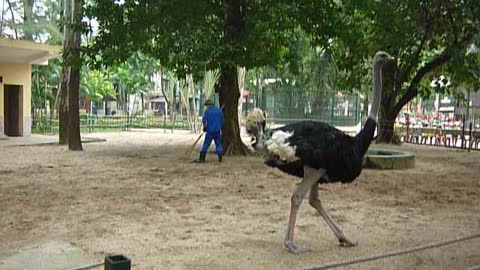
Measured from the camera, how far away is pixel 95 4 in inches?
630

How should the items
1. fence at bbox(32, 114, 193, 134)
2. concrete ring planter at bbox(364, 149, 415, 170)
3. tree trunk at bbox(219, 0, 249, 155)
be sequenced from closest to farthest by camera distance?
concrete ring planter at bbox(364, 149, 415, 170) → tree trunk at bbox(219, 0, 249, 155) → fence at bbox(32, 114, 193, 134)

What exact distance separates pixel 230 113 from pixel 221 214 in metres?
9.03

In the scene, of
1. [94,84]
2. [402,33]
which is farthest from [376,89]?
[94,84]

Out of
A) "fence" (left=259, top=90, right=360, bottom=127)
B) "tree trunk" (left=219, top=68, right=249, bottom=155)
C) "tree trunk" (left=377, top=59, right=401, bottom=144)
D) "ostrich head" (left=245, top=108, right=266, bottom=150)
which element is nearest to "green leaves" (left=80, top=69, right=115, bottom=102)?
"fence" (left=259, top=90, right=360, bottom=127)

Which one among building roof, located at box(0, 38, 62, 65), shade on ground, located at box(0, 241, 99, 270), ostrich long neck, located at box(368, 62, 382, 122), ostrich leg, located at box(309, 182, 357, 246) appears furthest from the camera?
building roof, located at box(0, 38, 62, 65)

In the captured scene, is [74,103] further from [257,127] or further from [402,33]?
[257,127]

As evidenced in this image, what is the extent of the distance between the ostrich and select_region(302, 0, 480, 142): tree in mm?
9289

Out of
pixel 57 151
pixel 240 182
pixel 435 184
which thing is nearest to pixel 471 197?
pixel 435 184

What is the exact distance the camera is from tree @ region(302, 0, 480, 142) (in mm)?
16812

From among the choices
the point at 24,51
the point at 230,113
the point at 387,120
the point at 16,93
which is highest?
the point at 24,51

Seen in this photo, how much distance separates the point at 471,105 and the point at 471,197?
74.3 ft

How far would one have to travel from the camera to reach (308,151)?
575 cm

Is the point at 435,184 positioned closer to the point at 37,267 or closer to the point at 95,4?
the point at 37,267

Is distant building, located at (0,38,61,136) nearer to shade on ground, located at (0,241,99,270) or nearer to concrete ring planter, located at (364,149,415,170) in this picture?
concrete ring planter, located at (364,149,415,170)
